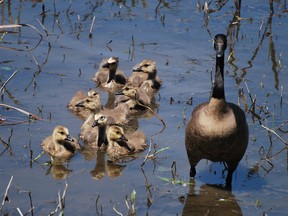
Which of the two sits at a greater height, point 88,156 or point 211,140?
point 211,140

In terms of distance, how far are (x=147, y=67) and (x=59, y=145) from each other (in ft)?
9.77

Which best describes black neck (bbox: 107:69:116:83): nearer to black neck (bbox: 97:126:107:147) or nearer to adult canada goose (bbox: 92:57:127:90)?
adult canada goose (bbox: 92:57:127:90)

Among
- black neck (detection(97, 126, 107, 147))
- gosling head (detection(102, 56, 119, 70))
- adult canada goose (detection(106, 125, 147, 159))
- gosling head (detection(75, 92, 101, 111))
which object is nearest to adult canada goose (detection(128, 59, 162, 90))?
gosling head (detection(102, 56, 119, 70))

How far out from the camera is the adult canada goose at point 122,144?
32.7ft

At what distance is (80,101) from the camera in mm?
11094

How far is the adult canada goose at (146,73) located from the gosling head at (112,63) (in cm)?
32

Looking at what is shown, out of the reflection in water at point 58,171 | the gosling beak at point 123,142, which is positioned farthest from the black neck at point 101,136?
the reflection in water at point 58,171

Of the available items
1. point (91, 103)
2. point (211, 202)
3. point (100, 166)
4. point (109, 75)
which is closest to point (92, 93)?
point (91, 103)

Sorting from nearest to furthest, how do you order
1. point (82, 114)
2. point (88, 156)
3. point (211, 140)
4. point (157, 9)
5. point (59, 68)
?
point (211, 140), point (88, 156), point (82, 114), point (59, 68), point (157, 9)

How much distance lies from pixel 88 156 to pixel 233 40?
5.17m

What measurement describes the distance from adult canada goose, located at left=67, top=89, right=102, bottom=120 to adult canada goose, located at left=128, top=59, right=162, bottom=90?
3.37 feet

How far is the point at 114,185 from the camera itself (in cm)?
888

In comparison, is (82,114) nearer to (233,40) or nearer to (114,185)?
(114,185)

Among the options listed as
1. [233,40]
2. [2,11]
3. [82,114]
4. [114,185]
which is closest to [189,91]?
[82,114]
